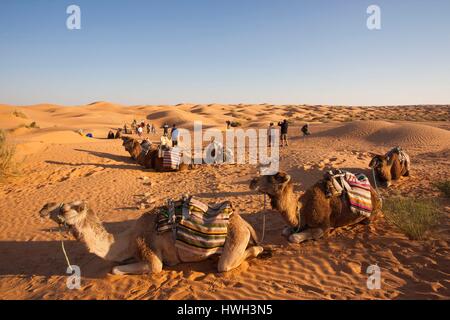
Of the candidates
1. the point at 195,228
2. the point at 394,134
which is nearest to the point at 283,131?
the point at 394,134

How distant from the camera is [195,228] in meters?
4.49

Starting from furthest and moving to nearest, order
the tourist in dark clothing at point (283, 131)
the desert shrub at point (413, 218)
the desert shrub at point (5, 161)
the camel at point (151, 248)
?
the tourist in dark clothing at point (283, 131) → the desert shrub at point (5, 161) → the desert shrub at point (413, 218) → the camel at point (151, 248)

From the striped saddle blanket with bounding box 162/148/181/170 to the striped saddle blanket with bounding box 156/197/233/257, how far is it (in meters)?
8.37

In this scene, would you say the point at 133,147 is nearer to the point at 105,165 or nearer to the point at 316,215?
the point at 105,165

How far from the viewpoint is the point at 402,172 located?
10328 mm

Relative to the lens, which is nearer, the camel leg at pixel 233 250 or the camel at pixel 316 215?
the camel leg at pixel 233 250

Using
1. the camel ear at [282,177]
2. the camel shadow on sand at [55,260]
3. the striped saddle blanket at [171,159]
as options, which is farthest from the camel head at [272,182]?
the striped saddle blanket at [171,159]

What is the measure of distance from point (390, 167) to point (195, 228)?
7878 mm

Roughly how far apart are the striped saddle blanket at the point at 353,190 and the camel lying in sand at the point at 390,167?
416 cm

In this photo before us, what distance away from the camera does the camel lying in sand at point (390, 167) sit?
32.2 ft

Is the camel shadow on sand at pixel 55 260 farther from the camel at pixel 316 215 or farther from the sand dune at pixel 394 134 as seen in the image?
the sand dune at pixel 394 134

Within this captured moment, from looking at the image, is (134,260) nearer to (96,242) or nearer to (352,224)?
(96,242)

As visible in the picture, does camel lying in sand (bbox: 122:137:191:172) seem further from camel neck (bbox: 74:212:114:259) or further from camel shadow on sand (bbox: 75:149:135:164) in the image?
camel neck (bbox: 74:212:114:259)
